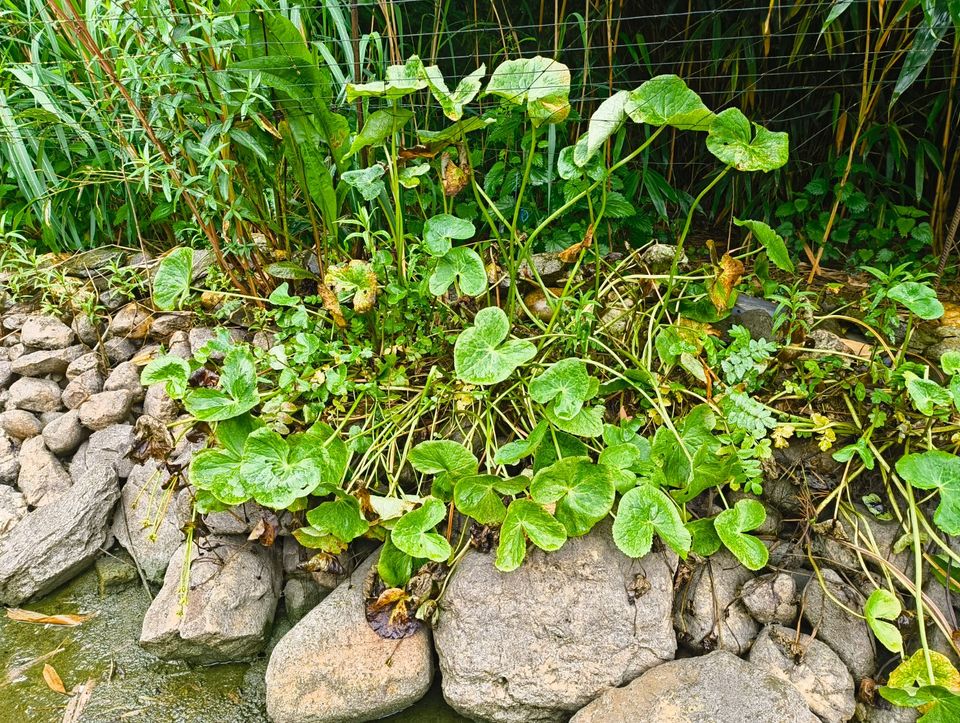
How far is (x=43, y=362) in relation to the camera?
191cm

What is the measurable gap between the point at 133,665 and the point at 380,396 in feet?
2.53

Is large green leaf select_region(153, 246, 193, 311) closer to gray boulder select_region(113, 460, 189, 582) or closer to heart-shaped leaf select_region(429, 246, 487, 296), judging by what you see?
gray boulder select_region(113, 460, 189, 582)

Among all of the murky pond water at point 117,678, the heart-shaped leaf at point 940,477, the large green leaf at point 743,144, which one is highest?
the large green leaf at point 743,144

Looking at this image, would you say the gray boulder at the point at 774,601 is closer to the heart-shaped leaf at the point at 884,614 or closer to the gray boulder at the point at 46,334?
the heart-shaped leaf at the point at 884,614

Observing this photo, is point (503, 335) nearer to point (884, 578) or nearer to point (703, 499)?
point (703, 499)

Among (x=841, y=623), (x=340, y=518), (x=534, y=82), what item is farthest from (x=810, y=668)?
(x=534, y=82)

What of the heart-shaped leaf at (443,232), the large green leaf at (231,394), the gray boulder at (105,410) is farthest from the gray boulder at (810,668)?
the gray boulder at (105,410)

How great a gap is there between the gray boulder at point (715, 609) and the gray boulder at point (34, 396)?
5.86 feet

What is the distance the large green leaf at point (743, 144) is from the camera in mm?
1245

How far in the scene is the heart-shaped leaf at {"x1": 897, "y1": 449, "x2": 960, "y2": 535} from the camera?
112cm

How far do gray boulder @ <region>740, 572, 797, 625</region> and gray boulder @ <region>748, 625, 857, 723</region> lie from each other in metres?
0.02

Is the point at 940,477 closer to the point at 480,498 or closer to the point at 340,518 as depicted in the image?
the point at 480,498

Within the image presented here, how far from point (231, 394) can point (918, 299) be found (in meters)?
1.38

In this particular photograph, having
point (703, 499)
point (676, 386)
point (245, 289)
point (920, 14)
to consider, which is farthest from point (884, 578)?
point (245, 289)
